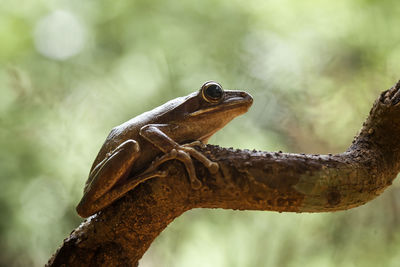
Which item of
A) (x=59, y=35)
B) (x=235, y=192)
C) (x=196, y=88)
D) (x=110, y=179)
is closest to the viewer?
(x=235, y=192)

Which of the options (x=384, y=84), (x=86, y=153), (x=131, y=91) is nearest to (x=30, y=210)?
(x=86, y=153)

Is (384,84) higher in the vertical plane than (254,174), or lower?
higher

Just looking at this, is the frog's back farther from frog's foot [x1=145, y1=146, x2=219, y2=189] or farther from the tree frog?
frog's foot [x1=145, y1=146, x2=219, y2=189]

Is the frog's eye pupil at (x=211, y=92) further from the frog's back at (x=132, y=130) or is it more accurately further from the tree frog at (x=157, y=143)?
the frog's back at (x=132, y=130)

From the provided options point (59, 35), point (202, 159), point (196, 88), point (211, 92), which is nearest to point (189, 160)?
point (202, 159)

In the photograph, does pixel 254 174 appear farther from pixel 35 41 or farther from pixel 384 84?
pixel 35 41

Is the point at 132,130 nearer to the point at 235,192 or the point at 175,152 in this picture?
the point at 175,152

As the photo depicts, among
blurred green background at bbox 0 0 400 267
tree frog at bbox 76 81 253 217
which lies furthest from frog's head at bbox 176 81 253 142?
blurred green background at bbox 0 0 400 267
